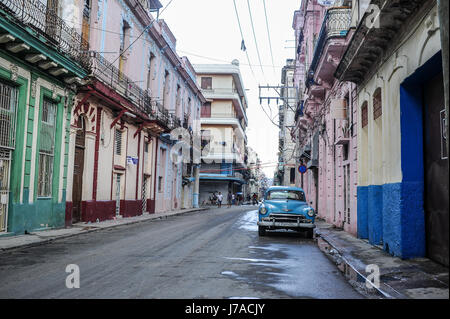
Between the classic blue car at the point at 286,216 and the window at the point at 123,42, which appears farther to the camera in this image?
the window at the point at 123,42

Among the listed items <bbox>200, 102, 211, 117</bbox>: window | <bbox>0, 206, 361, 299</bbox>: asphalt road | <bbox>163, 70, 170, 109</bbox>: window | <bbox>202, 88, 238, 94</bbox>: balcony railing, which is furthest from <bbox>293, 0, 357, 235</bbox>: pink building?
<bbox>200, 102, 211, 117</bbox>: window

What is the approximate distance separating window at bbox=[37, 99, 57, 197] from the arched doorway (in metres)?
2.18

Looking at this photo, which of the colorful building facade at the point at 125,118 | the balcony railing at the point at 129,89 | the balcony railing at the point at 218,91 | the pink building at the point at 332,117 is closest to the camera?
the pink building at the point at 332,117

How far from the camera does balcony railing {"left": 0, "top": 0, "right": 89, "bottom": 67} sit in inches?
477

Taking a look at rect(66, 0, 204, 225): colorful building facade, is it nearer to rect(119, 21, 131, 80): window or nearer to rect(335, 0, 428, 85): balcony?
rect(119, 21, 131, 80): window

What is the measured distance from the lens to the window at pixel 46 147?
14133 mm

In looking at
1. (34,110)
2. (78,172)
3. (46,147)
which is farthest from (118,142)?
(34,110)

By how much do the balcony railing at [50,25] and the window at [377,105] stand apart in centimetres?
979

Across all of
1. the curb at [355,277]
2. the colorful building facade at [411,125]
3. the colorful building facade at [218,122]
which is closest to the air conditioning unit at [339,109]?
the colorful building facade at [411,125]

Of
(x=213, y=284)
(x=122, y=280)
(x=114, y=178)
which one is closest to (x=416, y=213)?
(x=213, y=284)

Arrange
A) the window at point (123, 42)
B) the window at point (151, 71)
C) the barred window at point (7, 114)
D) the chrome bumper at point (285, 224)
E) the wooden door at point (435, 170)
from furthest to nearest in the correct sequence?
the window at point (151, 71), the window at point (123, 42), the chrome bumper at point (285, 224), the barred window at point (7, 114), the wooden door at point (435, 170)

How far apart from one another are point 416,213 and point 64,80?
1216 cm

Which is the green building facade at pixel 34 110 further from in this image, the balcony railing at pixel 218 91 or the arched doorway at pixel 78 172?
the balcony railing at pixel 218 91

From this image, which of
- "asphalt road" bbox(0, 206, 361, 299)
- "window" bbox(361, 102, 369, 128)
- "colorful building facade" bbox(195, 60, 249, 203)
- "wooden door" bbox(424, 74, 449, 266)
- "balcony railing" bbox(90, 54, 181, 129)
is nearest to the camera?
"asphalt road" bbox(0, 206, 361, 299)
